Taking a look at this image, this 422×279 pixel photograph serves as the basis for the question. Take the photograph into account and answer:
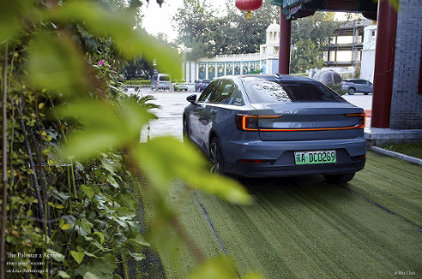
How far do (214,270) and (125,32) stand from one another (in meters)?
0.36

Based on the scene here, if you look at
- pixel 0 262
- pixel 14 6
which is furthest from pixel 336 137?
pixel 14 6

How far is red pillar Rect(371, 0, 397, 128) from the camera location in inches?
291

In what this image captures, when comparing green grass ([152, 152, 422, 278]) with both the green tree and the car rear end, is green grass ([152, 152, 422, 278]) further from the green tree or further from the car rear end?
the green tree

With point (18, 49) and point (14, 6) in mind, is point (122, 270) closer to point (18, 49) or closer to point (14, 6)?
point (18, 49)

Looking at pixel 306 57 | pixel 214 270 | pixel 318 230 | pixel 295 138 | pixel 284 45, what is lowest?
A: pixel 318 230

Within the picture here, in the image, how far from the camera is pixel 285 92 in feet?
14.1

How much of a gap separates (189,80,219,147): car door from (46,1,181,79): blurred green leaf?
460 centimetres

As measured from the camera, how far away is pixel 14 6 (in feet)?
1.48

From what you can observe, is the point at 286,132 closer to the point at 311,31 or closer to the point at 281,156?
the point at 281,156

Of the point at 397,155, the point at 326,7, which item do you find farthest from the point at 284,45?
the point at 397,155

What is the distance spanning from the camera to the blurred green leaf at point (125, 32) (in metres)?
0.46

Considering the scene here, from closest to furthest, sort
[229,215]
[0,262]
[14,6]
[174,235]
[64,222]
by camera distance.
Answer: [14,6], [174,235], [0,262], [64,222], [229,215]

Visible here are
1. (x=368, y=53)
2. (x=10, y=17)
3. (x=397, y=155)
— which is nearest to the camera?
(x=10, y=17)

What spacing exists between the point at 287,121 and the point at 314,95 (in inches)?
28.4
